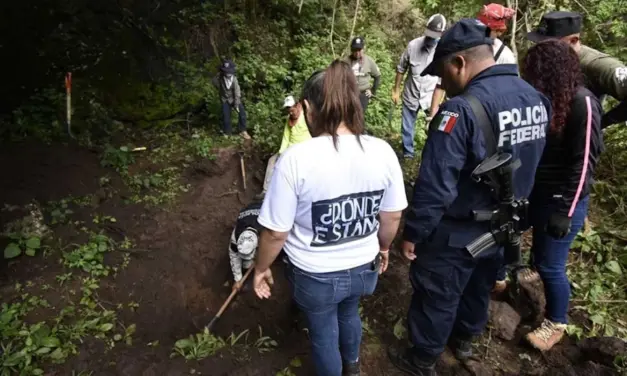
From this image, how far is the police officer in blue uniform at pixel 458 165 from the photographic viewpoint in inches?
85.4

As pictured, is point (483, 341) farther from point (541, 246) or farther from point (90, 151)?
point (90, 151)

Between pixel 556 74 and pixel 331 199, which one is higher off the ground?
pixel 556 74

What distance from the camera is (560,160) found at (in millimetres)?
2672

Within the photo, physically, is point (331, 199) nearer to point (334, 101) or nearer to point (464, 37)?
point (334, 101)

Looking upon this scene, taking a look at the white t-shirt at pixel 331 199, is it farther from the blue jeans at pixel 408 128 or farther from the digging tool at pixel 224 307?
the blue jeans at pixel 408 128

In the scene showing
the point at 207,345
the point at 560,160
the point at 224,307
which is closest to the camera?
the point at 560,160

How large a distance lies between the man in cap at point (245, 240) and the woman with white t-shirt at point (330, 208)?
4.07ft

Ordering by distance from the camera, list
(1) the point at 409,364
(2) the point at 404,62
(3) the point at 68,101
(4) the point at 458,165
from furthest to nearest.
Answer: (3) the point at 68,101, (2) the point at 404,62, (1) the point at 409,364, (4) the point at 458,165

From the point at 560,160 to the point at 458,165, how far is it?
0.96m

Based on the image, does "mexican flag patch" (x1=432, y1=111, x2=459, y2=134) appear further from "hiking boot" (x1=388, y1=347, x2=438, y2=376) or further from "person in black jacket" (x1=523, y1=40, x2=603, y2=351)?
"hiking boot" (x1=388, y1=347, x2=438, y2=376)

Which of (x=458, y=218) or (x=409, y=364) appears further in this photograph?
(x=409, y=364)

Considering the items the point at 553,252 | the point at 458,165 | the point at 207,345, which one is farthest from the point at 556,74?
the point at 207,345

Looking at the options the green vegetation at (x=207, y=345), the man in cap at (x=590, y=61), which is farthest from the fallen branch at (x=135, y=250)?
the man in cap at (x=590, y=61)

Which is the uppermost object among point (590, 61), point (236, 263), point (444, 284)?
point (590, 61)
